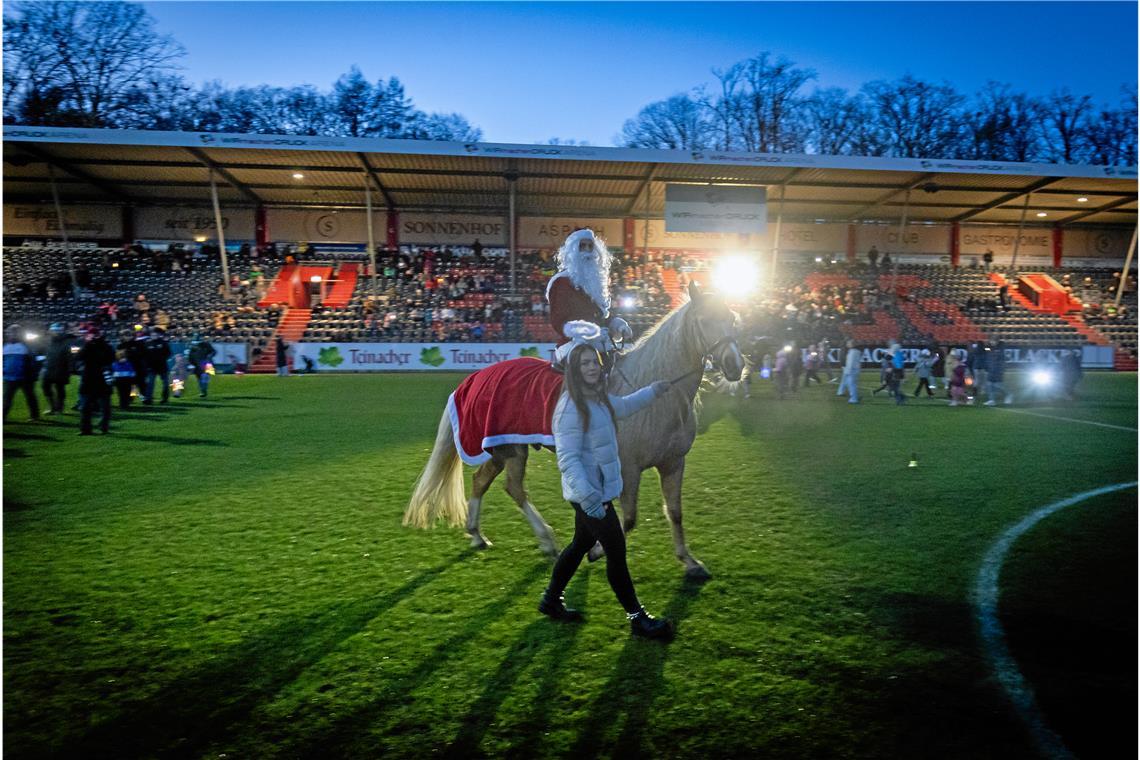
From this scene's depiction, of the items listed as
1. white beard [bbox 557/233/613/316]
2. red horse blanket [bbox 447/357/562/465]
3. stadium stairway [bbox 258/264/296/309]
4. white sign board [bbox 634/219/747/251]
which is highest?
white sign board [bbox 634/219/747/251]

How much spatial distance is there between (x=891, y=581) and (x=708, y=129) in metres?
51.2

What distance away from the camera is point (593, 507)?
3699 millimetres

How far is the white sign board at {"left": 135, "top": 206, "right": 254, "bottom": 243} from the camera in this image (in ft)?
115

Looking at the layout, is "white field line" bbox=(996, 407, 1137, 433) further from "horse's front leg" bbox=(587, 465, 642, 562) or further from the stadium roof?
the stadium roof

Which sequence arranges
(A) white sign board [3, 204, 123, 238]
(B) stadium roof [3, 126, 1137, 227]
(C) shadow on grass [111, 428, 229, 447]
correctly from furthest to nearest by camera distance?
(A) white sign board [3, 204, 123, 238], (B) stadium roof [3, 126, 1137, 227], (C) shadow on grass [111, 428, 229, 447]

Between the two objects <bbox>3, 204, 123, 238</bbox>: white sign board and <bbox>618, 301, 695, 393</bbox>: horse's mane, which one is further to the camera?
<bbox>3, 204, 123, 238</bbox>: white sign board

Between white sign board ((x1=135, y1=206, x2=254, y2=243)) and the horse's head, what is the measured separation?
119 feet

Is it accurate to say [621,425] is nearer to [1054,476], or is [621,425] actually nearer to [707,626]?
[707,626]

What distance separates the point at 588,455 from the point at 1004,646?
8.16 ft

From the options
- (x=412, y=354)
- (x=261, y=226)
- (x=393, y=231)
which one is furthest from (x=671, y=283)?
(x=261, y=226)

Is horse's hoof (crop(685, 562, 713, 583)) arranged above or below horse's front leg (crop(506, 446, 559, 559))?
below

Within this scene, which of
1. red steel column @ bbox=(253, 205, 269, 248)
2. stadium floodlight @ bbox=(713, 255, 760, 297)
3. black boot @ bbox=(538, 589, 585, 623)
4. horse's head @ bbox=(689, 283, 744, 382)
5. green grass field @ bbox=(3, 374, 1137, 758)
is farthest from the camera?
red steel column @ bbox=(253, 205, 269, 248)

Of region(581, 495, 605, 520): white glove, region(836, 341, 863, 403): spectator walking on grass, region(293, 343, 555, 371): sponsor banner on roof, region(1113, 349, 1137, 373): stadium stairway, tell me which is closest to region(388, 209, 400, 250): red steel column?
region(293, 343, 555, 371): sponsor banner on roof

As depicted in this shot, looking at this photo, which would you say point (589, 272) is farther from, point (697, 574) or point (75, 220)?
point (75, 220)
